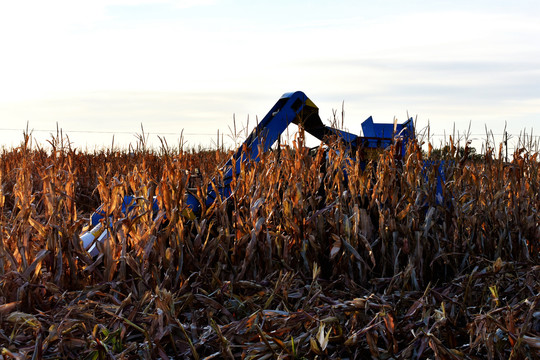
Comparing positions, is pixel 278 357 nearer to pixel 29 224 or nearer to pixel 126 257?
pixel 126 257

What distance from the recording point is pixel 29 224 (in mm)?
3645

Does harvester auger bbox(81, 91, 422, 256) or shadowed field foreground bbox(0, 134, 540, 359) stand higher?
harvester auger bbox(81, 91, 422, 256)

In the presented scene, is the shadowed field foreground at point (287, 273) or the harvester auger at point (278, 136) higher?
the harvester auger at point (278, 136)

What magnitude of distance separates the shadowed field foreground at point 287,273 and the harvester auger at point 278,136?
21 cm

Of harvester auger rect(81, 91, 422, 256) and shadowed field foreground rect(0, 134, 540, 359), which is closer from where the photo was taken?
shadowed field foreground rect(0, 134, 540, 359)

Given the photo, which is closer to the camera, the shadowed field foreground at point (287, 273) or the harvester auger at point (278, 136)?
the shadowed field foreground at point (287, 273)

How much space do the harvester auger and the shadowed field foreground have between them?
21cm

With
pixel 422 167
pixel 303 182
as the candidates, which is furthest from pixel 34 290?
pixel 422 167

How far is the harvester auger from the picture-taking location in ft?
14.4

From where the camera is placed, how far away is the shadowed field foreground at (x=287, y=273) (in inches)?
114

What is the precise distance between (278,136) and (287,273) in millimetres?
1498

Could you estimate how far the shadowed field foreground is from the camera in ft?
9.48

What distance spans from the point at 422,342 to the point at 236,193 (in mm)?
1773

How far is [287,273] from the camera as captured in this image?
353 centimetres
